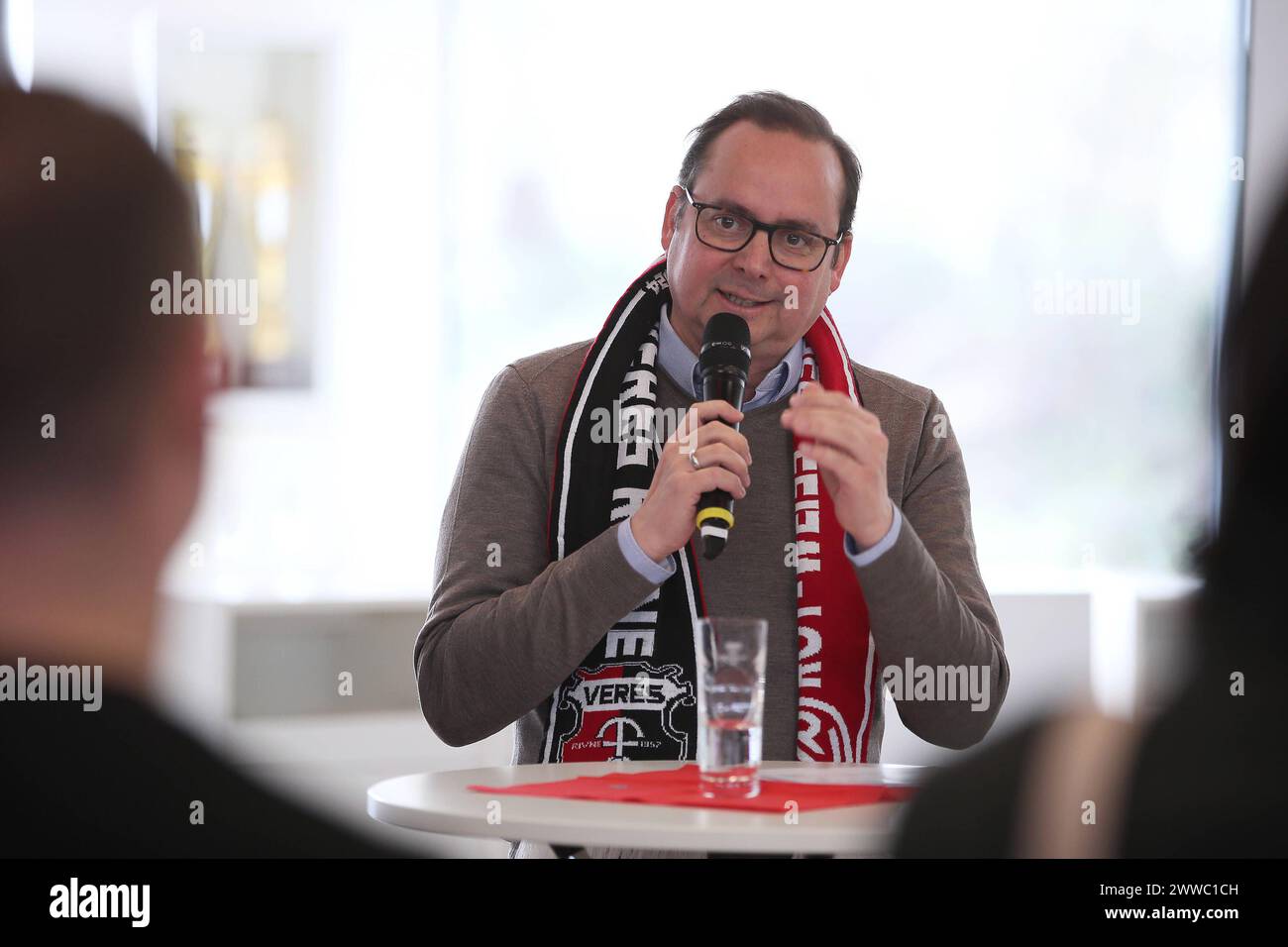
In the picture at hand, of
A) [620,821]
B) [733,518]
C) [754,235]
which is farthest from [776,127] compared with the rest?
[620,821]

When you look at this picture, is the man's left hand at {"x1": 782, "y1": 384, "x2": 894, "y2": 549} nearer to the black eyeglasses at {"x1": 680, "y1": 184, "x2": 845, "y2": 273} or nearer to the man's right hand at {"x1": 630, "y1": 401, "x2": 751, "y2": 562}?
the man's right hand at {"x1": 630, "y1": 401, "x2": 751, "y2": 562}

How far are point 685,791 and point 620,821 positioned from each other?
154mm

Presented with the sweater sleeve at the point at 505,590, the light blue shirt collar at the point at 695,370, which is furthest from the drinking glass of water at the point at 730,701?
the light blue shirt collar at the point at 695,370

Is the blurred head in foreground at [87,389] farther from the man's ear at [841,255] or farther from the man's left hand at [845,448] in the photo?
the man's ear at [841,255]

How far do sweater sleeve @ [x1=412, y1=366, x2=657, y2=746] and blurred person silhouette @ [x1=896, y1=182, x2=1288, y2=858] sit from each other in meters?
1.02

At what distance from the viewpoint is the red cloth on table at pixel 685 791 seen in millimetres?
1109

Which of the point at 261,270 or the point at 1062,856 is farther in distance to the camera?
the point at 261,270

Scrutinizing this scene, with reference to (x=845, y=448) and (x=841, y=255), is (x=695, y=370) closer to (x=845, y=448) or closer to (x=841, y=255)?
(x=841, y=255)

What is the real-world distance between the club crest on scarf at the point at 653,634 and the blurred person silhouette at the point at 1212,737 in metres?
1.18
